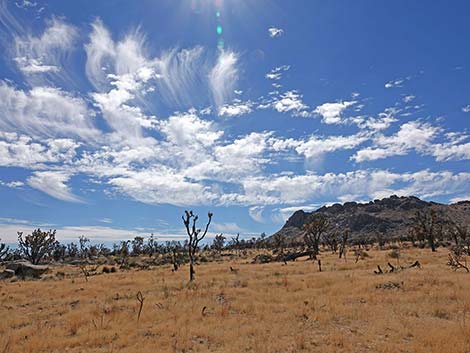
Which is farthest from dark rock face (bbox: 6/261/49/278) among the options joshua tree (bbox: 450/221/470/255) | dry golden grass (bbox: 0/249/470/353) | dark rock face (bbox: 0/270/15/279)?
joshua tree (bbox: 450/221/470/255)

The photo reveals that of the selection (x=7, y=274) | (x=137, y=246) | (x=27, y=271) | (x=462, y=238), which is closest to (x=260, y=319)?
(x=27, y=271)

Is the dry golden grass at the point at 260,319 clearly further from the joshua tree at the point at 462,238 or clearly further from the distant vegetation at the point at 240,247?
the joshua tree at the point at 462,238

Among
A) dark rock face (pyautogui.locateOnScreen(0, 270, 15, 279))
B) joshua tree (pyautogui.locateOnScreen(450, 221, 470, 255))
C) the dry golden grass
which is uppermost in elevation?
joshua tree (pyautogui.locateOnScreen(450, 221, 470, 255))

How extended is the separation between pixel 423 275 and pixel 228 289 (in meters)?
12.7

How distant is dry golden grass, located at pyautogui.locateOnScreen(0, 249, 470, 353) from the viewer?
39.3 feet

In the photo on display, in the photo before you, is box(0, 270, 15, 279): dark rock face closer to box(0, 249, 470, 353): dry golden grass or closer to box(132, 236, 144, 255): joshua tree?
box(0, 249, 470, 353): dry golden grass

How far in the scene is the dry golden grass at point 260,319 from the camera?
39.3 feet

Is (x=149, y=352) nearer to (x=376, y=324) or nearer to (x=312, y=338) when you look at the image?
(x=312, y=338)

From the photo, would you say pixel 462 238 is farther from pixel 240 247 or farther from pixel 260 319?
pixel 240 247

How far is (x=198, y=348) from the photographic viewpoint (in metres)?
12.0

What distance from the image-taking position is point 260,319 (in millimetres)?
15445

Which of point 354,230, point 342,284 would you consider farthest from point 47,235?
point 354,230

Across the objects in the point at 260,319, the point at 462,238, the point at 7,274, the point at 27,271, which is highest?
the point at 462,238

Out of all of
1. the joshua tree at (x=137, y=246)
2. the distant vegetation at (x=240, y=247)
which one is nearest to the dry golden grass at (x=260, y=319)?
the distant vegetation at (x=240, y=247)
